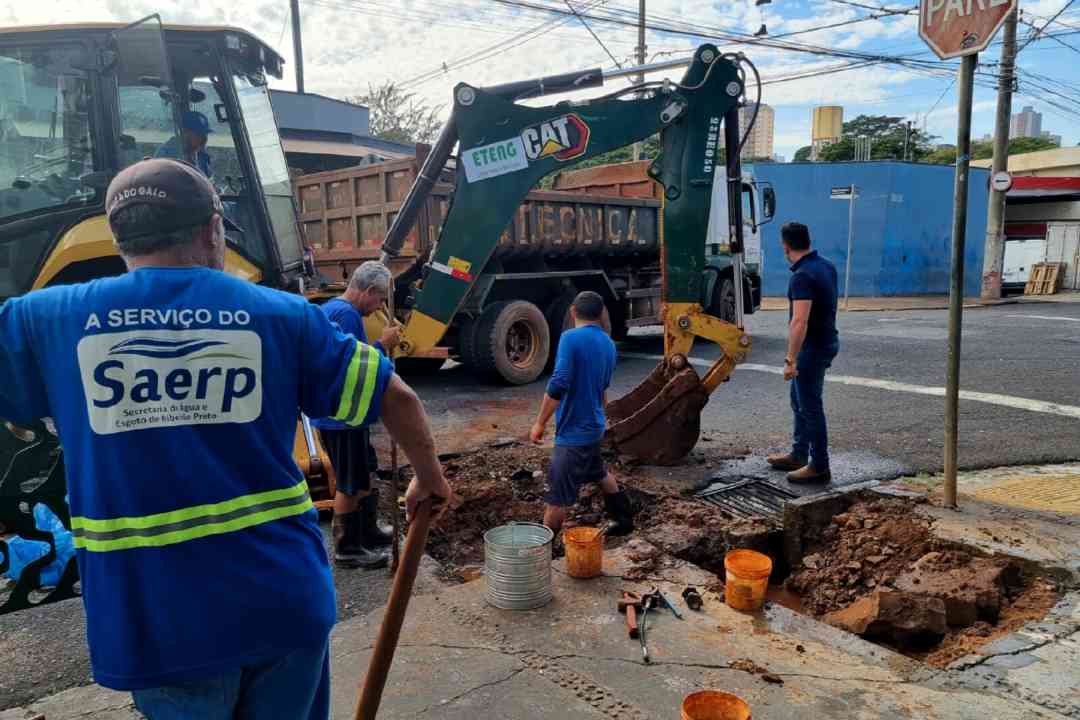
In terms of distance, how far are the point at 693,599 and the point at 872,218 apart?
22906 mm

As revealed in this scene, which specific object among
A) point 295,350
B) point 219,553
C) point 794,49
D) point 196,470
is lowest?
point 219,553

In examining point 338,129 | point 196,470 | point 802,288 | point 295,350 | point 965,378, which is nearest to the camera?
point 196,470

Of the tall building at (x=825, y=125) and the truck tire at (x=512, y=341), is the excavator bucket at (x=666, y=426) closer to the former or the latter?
the truck tire at (x=512, y=341)

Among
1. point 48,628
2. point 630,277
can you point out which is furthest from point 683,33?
point 48,628

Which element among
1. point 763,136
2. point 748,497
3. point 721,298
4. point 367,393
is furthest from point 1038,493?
point 763,136

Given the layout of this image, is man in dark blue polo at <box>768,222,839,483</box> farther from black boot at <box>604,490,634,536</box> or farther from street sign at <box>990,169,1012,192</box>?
street sign at <box>990,169,1012,192</box>

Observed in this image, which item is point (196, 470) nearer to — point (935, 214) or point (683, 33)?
point (683, 33)

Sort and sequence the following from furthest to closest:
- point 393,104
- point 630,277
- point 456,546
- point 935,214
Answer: point 393,104, point 935,214, point 630,277, point 456,546

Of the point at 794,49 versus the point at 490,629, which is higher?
the point at 794,49

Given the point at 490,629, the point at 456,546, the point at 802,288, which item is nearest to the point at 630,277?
the point at 802,288

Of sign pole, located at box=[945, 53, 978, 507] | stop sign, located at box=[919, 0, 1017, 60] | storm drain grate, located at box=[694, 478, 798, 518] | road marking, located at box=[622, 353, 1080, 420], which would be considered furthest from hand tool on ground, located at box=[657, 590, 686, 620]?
road marking, located at box=[622, 353, 1080, 420]

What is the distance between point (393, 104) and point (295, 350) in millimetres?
29584

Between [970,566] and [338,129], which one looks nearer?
[970,566]

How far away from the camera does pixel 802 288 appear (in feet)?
16.8
